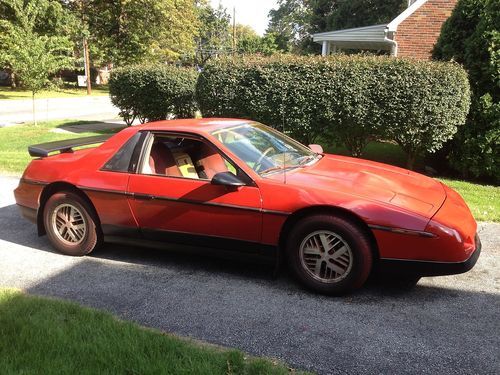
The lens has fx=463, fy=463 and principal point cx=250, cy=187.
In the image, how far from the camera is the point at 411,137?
8.13 meters

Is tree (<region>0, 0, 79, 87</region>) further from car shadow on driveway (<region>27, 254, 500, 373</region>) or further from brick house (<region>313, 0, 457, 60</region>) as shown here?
car shadow on driveway (<region>27, 254, 500, 373</region>)

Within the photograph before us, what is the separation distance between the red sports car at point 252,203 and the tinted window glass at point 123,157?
0.01m

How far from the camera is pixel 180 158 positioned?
4.57m

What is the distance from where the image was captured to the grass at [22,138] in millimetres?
9030

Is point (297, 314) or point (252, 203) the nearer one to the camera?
point (297, 314)

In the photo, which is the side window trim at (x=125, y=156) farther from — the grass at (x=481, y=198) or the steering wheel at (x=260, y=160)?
the grass at (x=481, y=198)

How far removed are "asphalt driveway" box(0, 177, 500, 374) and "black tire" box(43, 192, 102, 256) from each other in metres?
0.12

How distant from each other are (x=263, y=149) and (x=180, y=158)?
2.74 ft

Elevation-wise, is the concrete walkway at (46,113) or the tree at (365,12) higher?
the tree at (365,12)

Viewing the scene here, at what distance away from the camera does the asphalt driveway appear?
114 inches

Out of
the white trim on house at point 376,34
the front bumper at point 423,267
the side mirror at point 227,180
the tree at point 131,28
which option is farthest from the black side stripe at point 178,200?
the tree at point 131,28

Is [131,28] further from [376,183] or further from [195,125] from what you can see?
[376,183]

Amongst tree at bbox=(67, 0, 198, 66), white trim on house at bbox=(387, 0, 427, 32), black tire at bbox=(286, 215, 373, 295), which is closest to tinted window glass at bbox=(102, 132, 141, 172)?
black tire at bbox=(286, 215, 373, 295)

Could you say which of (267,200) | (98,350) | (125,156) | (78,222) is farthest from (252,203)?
(78,222)
